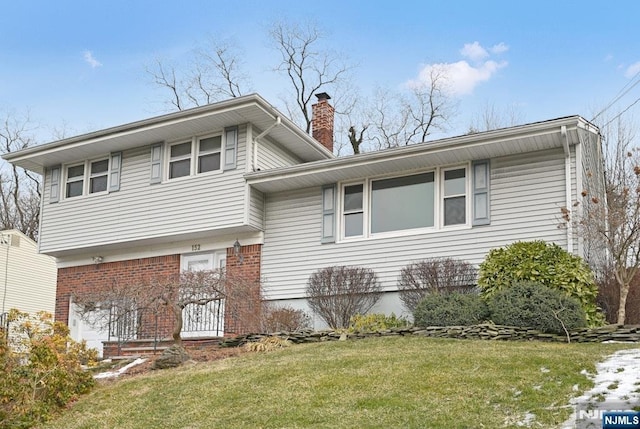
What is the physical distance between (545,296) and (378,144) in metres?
18.6

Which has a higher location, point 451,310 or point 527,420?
point 451,310

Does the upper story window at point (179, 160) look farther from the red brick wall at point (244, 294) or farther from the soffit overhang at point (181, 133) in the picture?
the red brick wall at point (244, 294)

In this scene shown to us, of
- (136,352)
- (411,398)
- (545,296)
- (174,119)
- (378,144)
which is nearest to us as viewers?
(411,398)

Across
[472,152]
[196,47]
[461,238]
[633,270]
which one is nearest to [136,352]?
[461,238]

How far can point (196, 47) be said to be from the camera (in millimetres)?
30469

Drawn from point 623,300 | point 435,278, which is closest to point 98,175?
point 435,278

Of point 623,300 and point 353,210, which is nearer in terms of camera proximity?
point 623,300

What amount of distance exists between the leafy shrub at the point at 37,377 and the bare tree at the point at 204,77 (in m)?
20.2

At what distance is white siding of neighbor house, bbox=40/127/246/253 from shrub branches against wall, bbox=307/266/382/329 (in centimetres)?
237

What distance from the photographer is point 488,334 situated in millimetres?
11148

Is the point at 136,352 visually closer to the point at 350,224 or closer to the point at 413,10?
the point at 350,224

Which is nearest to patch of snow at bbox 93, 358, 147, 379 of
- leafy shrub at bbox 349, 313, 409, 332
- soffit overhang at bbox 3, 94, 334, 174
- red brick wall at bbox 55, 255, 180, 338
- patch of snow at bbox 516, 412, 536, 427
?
red brick wall at bbox 55, 255, 180, 338

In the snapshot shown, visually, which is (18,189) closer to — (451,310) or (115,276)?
(115,276)

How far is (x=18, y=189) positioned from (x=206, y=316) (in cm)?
1974
